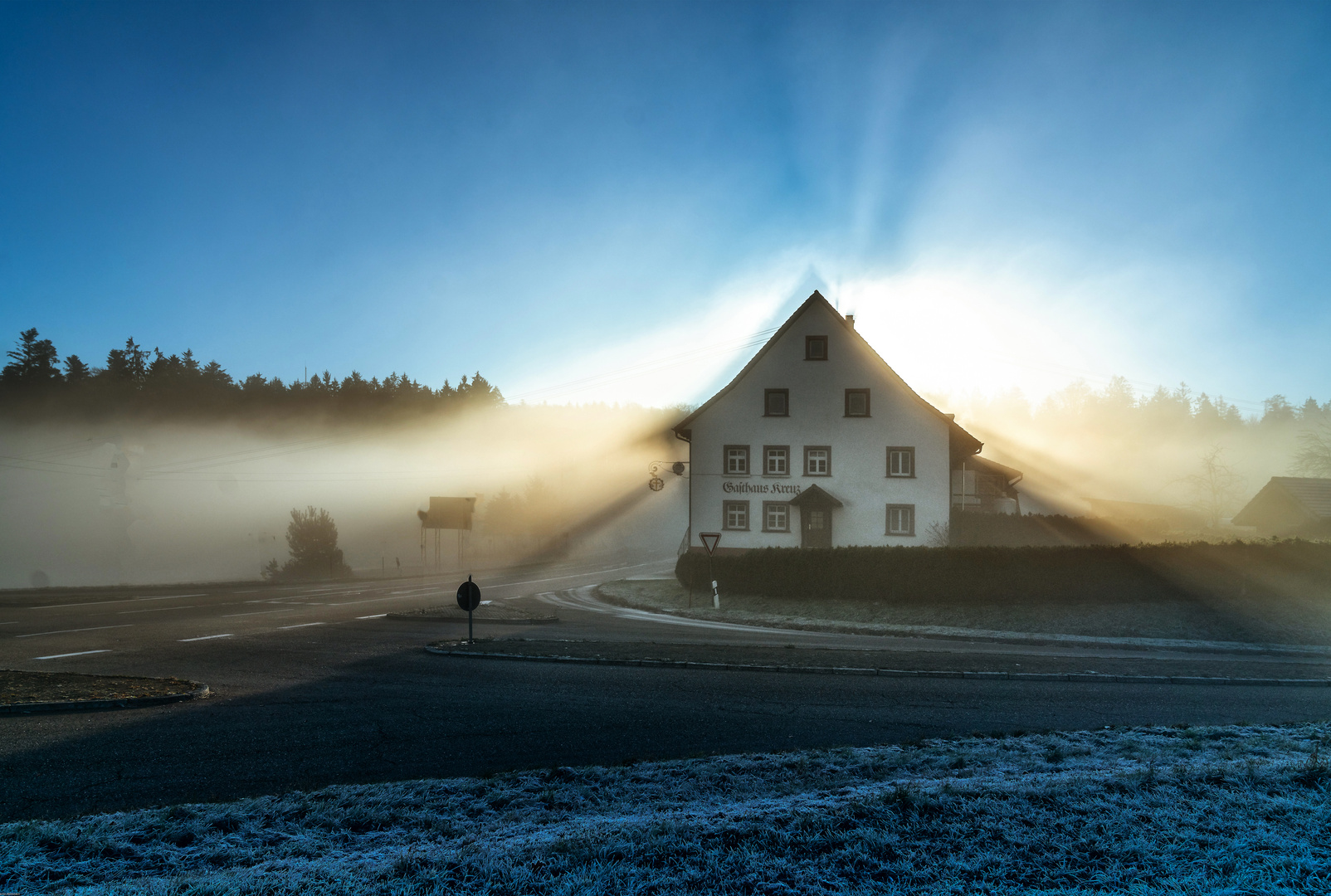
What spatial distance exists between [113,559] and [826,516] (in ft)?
254

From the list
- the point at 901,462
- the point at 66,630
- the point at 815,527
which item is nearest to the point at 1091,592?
the point at 901,462

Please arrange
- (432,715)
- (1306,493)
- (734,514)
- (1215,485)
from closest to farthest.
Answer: (432,715) → (734,514) → (1306,493) → (1215,485)

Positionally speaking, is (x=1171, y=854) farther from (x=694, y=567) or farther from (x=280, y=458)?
(x=280, y=458)

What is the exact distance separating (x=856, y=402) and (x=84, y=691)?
3240 centimetres

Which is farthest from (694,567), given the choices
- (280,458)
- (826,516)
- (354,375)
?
(354,375)

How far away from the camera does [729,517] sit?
124 ft

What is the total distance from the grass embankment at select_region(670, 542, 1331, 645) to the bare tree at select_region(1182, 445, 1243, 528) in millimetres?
55584

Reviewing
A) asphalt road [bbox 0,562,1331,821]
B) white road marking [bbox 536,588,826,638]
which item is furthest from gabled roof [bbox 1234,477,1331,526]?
white road marking [bbox 536,588,826,638]

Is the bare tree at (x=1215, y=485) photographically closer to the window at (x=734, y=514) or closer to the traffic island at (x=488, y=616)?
the window at (x=734, y=514)

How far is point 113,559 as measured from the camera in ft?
253

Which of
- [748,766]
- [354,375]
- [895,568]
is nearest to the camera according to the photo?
[748,766]

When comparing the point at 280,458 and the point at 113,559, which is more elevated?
the point at 280,458

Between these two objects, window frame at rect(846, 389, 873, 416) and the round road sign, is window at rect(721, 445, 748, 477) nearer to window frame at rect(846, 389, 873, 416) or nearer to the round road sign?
window frame at rect(846, 389, 873, 416)

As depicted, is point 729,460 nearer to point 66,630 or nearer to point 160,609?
point 160,609
